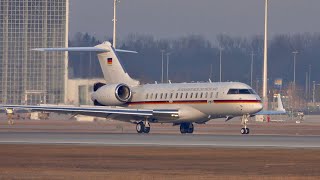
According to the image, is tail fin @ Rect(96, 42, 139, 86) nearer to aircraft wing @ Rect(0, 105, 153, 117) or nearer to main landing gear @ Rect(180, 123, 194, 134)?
main landing gear @ Rect(180, 123, 194, 134)

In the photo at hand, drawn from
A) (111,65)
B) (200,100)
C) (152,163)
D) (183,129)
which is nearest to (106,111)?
(183,129)

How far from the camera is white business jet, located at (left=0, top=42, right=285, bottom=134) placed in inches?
2648

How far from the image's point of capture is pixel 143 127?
68.3 m

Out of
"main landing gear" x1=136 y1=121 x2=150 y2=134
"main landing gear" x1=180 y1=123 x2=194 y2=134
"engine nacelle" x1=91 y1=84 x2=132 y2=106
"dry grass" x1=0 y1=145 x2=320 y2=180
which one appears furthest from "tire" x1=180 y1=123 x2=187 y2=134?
Result: "dry grass" x1=0 y1=145 x2=320 y2=180

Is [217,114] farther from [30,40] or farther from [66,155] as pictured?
[30,40]

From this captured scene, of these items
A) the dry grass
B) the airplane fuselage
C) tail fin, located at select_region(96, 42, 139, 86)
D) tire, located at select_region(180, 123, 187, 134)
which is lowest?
tire, located at select_region(180, 123, 187, 134)

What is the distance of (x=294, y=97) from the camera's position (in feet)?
499

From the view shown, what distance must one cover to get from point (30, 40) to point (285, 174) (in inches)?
3148

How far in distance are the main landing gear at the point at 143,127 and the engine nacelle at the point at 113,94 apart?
333 centimetres

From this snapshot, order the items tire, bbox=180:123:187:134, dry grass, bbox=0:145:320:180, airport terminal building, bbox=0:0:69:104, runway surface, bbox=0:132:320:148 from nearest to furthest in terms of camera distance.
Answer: dry grass, bbox=0:145:320:180 → runway surface, bbox=0:132:320:148 → tire, bbox=180:123:187:134 → airport terminal building, bbox=0:0:69:104

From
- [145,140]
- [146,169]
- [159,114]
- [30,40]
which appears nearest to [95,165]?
[146,169]

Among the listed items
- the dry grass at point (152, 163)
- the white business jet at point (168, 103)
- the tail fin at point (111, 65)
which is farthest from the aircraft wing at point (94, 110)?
the dry grass at point (152, 163)

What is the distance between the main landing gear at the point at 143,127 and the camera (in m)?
68.1

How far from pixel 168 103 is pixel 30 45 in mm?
43994
